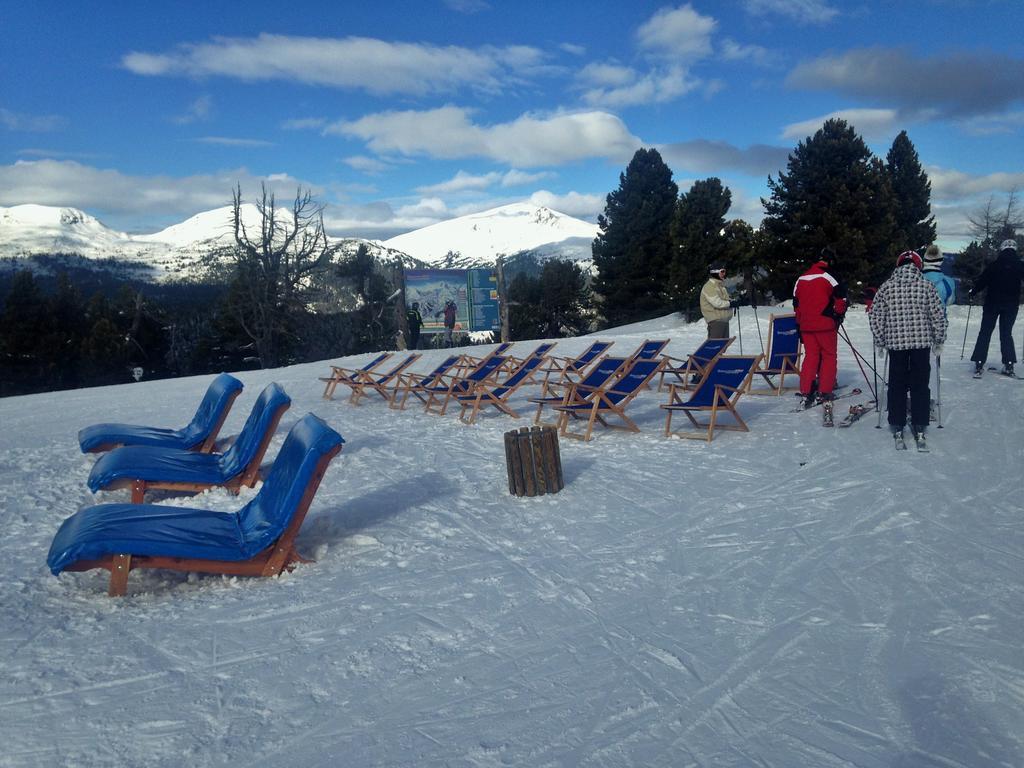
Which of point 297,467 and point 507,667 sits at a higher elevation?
point 297,467

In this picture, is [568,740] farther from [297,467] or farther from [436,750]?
[297,467]

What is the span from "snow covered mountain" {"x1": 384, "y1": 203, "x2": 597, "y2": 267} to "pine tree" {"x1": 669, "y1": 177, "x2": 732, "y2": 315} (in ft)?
256

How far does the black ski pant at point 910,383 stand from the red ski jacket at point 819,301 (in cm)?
114

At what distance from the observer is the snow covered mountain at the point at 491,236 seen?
4769 inches

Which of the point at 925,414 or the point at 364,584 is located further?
the point at 925,414

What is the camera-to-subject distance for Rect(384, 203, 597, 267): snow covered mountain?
121 m

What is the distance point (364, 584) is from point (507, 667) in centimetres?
121

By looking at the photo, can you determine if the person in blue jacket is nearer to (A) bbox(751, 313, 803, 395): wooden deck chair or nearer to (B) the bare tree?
(A) bbox(751, 313, 803, 395): wooden deck chair

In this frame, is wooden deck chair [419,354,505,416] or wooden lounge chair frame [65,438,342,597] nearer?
wooden lounge chair frame [65,438,342,597]

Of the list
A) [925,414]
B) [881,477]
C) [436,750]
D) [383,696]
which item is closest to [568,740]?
[436,750]

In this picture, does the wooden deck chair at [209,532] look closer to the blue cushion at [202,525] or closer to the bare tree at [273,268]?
the blue cushion at [202,525]

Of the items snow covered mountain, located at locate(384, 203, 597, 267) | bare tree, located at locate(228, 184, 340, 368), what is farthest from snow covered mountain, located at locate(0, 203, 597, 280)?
bare tree, located at locate(228, 184, 340, 368)

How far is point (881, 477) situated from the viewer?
5.64m

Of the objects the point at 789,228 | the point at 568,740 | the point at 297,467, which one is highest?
the point at 789,228
